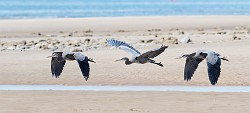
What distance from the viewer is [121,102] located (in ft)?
57.3

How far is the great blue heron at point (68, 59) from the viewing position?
14.0 metres

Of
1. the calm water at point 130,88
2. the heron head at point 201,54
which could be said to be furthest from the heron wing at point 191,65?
the calm water at point 130,88

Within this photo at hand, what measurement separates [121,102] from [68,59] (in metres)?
3.04

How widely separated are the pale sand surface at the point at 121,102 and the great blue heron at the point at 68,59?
43.9 inches

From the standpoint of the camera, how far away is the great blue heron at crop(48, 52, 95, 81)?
45.8ft

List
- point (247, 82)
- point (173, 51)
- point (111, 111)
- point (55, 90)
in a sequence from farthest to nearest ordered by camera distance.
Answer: point (173, 51)
point (247, 82)
point (55, 90)
point (111, 111)

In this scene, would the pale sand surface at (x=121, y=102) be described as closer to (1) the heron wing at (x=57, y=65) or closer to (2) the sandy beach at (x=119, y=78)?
(2) the sandy beach at (x=119, y=78)

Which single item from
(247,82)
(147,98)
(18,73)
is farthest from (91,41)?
(147,98)

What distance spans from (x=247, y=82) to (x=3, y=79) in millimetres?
6165

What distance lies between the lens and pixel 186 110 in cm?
1630

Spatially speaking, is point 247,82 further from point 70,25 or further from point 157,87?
point 70,25

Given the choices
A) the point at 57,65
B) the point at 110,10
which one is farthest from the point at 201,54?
the point at 110,10

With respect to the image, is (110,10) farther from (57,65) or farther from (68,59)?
(68,59)

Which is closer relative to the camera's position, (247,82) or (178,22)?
(247,82)
